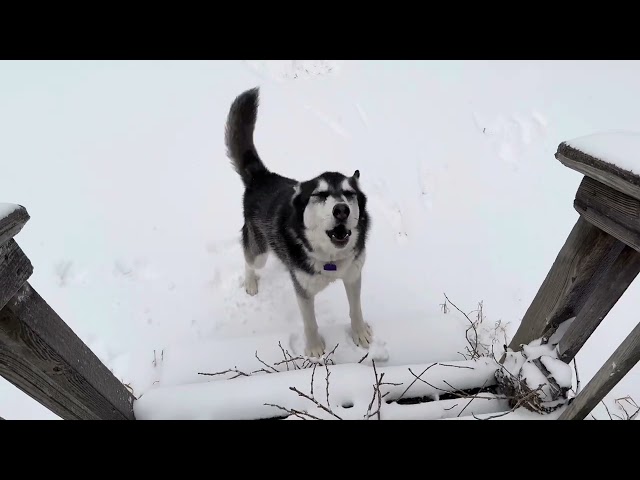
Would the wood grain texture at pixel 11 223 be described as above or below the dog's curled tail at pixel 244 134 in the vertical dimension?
below

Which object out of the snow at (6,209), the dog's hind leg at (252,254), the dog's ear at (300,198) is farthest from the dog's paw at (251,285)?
the snow at (6,209)

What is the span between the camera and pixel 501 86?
20.1ft

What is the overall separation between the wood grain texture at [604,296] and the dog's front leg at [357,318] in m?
1.29

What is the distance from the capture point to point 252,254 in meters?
3.46

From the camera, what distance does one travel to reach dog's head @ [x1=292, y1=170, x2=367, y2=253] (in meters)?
2.29

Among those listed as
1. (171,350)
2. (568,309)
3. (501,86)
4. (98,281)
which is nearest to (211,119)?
(98,281)

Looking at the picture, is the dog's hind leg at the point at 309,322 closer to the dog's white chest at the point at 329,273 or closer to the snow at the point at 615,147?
the dog's white chest at the point at 329,273

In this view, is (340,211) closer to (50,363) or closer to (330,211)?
(330,211)

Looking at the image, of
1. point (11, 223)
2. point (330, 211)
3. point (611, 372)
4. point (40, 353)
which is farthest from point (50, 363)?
point (611, 372)

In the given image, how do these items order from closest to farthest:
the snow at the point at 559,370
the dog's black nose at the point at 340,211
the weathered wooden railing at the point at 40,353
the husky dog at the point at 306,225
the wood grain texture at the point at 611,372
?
the weathered wooden railing at the point at 40,353 → the wood grain texture at the point at 611,372 → the snow at the point at 559,370 → the dog's black nose at the point at 340,211 → the husky dog at the point at 306,225

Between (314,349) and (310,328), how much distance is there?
169mm

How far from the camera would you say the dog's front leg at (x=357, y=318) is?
2771 mm

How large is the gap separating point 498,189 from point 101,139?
550cm

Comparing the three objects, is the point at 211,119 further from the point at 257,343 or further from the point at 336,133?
the point at 257,343
